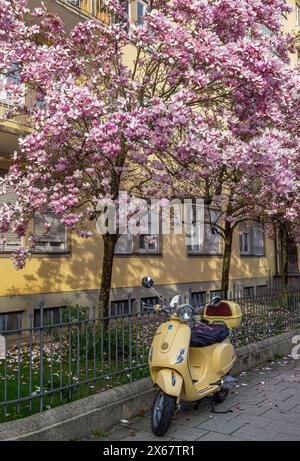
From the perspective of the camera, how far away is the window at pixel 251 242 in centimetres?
2077

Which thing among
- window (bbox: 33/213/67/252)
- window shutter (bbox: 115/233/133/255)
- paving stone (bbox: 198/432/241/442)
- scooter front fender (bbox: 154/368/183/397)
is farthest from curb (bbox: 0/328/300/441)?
window shutter (bbox: 115/233/133/255)

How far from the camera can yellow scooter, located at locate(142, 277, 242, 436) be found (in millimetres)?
4781

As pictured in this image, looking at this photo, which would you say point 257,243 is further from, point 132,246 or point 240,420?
point 240,420

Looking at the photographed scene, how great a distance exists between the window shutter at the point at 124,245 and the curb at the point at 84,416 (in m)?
8.32

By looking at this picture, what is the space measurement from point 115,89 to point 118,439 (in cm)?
468

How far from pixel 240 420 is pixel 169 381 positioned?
1.12 meters

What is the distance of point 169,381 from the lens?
188 inches

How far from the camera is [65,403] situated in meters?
4.92

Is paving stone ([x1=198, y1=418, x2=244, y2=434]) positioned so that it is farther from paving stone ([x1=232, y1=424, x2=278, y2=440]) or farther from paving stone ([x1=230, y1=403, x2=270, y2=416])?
paving stone ([x1=230, y1=403, x2=270, y2=416])

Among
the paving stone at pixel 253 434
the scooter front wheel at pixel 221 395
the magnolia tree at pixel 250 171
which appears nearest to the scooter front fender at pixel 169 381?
the paving stone at pixel 253 434

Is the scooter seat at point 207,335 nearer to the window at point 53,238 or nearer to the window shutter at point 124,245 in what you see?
the window at point 53,238

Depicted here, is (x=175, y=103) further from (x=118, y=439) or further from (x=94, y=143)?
(x=118, y=439)

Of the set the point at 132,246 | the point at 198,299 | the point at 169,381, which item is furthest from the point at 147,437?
the point at 132,246

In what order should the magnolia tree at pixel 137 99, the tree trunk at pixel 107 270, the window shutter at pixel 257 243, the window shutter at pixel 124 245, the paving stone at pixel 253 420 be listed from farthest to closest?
the window shutter at pixel 257 243, the window shutter at pixel 124 245, the tree trunk at pixel 107 270, the magnolia tree at pixel 137 99, the paving stone at pixel 253 420
